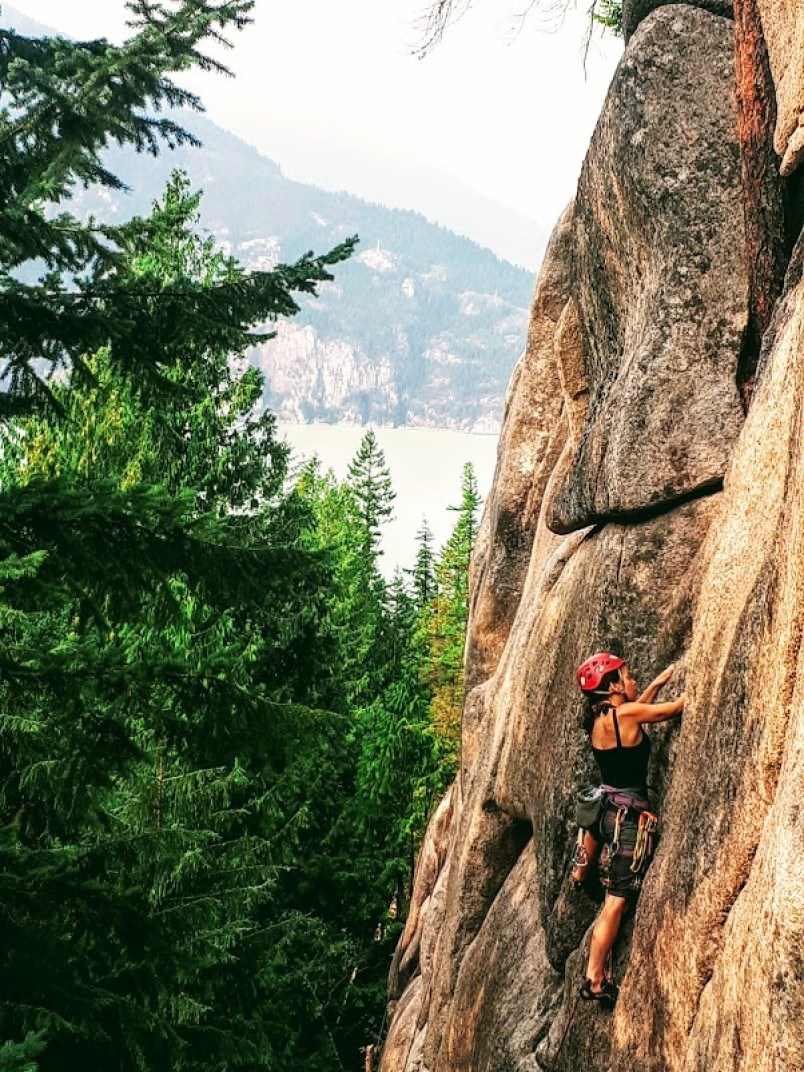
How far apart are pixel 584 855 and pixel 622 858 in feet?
2.33

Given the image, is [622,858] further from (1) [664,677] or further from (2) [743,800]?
(2) [743,800]

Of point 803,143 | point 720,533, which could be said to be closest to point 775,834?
point 720,533

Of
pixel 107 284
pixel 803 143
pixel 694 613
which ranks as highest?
pixel 803 143

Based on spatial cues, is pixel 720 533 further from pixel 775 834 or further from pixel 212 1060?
pixel 212 1060

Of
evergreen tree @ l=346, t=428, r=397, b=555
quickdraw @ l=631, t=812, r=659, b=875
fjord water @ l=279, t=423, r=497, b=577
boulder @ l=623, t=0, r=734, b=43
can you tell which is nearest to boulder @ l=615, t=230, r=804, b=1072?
quickdraw @ l=631, t=812, r=659, b=875

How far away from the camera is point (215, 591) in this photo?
6.32 meters

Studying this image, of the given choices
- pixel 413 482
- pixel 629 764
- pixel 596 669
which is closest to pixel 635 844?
pixel 629 764

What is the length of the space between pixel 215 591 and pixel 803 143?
4155 mm

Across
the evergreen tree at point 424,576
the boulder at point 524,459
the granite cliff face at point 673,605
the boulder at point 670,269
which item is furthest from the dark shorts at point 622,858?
the evergreen tree at point 424,576

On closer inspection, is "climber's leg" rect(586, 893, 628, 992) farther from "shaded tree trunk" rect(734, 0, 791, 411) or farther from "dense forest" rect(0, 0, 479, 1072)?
"shaded tree trunk" rect(734, 0, 791, 411)

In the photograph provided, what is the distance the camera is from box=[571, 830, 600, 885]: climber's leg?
21.1ft

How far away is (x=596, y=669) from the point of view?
6.12m

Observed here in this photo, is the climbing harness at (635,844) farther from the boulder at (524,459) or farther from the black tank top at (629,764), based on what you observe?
the boulder at (524,459)

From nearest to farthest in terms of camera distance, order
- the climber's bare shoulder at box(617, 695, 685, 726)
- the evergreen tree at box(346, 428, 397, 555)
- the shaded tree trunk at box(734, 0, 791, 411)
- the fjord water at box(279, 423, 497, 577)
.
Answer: the climber's bare shoulder at box(617, 695, 685, 726) → the shaded tree trunk at box(734, 0, 791, 411) → the evergreen tree at box(346, 428, 397, 555) → the fjord water at box(279, 423, 497, 577)
